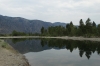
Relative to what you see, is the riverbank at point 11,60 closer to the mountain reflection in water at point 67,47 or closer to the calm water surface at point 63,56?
the calm water surface at point 63,56

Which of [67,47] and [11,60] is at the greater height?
[11,60]

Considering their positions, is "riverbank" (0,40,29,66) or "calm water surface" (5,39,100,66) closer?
"riverbank" (0,40,29,66)

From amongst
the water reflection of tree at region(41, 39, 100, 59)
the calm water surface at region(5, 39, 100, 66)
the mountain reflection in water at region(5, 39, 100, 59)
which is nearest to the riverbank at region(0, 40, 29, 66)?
the calm water surface at region(5, 39, 100, 66)

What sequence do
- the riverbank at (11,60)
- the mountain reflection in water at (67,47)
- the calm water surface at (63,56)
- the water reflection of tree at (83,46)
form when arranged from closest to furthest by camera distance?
the riverbank at (11,60) → the calm water surface at (63,56) → the water reflection of tree at (83,46) → the mountain reflection in water at (67,47)

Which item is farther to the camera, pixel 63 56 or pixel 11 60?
pixel 63 56

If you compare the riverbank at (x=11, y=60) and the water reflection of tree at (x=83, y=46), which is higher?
the riverbank at (x=11, y=60)

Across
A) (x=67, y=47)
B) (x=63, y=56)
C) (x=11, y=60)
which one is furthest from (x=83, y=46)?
(x=11, y=60)

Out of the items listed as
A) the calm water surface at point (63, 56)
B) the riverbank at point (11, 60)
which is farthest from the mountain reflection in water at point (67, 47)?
the riverbank at point (11, 60)

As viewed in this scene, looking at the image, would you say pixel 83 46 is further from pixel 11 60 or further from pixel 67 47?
pixel 11 60

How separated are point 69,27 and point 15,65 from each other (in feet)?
537

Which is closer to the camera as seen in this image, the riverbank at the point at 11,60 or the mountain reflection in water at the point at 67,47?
the riverbank at the point at 11,60

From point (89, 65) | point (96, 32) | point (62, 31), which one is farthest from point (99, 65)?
point (62, 31)

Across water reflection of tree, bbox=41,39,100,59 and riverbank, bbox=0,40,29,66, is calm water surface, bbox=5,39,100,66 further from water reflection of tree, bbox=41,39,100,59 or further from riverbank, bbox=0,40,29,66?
riverbank, bbox=0,40,29,66

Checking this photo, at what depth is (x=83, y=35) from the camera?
6019 inches
